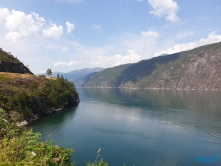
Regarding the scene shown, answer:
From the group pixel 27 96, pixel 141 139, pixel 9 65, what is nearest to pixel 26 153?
pixel 141 139

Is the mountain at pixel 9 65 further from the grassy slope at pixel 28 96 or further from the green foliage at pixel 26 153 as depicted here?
the green foliage at pixel 26 153

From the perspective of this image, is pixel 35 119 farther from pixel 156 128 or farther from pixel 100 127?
pixel 156 128

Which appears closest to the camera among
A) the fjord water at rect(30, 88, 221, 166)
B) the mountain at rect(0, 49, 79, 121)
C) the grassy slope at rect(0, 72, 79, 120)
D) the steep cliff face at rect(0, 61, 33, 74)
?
the fjord water at rect(30, 88, 221, 166)

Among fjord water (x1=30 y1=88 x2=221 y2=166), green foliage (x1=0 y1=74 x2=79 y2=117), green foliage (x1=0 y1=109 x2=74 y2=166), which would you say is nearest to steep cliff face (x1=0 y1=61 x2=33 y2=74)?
green foliage (x1=0 y1=74 x2=79 y2=117)

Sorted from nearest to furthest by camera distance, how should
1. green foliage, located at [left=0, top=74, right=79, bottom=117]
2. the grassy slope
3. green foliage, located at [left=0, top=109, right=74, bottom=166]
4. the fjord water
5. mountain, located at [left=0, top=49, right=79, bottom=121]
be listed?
green foliage, located at [left=0, top=109, right=74, bottom=166] < the fjord water < mountain, located at [left=0, top=49, right=79, bottom=121] < the grassy slope < green foliage, located at [left=0, top=74, right=79, bottom=117]

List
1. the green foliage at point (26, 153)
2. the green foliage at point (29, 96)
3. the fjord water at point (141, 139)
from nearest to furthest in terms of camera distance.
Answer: the green foliage at point (26, 153), the fjord water at point (141, 139), the green foliage at point (29, 96)

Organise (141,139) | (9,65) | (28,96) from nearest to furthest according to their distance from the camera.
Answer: (141,139)
(28,96)
(9,65)

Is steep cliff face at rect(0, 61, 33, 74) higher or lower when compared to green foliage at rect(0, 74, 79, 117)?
higher

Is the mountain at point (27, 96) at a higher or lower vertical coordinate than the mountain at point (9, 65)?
lower

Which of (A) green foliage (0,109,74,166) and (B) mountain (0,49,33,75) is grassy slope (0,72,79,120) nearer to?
(B) mountain (0,49,33,75)

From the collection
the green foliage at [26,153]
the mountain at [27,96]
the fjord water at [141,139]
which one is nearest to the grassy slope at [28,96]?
the mountain at [27,96]

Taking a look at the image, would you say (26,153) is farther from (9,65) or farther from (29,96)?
(9,65)

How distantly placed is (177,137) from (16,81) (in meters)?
87.5

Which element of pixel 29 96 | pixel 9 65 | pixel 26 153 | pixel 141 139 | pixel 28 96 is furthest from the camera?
pixel 9 65
